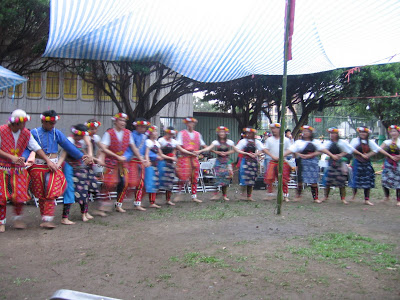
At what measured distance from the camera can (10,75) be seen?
27.2 ft

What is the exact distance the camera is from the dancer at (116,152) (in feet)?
21.9

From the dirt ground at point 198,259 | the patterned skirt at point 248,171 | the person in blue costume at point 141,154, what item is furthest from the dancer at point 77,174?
the patterned skirt at point 248,171

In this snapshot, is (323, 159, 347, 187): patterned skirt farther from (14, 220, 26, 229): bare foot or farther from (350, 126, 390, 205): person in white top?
(14, 220, 26, 229): bare foot

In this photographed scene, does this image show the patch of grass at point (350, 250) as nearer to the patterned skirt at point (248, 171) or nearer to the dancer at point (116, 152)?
the patterned skirt at point (248, 171)

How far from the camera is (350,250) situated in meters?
4.54

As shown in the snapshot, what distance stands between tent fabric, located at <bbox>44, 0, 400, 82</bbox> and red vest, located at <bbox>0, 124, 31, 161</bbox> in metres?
1.71

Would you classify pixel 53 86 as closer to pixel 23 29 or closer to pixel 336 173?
pixel 23 29

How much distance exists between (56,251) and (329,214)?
4766 mm

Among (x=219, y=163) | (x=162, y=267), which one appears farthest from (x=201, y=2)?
(x=162, y=267)

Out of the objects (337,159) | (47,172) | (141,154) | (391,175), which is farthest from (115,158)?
(391,175)

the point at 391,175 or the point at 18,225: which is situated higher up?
the point at 391,175

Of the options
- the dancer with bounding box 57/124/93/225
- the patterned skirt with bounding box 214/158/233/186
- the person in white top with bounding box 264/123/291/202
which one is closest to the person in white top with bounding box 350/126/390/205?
the person in white top with bounding box 264/123/291/202

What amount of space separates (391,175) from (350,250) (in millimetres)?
4290

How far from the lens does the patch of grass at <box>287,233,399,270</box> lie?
4.18m
